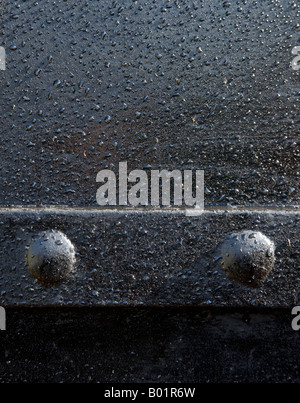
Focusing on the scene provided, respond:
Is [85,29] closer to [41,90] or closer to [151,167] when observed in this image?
[41,90]

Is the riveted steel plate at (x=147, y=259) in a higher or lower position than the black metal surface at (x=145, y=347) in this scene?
higher

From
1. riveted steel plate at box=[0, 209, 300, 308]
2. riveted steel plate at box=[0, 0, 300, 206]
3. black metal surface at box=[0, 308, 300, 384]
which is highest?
riveted steel plate at box=[0, 0, 300, 206]

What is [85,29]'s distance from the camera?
57 centimetres

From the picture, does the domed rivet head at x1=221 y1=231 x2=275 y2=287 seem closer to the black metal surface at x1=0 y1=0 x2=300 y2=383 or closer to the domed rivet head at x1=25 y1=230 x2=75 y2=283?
the black metal surface at x1=0 y1=0 x2=300 y2=383

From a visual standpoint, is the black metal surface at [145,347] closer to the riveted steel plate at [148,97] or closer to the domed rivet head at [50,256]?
the domed rivet head at [50,256]

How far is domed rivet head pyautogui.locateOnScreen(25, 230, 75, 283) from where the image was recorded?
0.49m

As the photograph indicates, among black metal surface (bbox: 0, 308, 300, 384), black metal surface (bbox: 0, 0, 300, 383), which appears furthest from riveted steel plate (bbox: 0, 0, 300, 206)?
black metal surface (bbox: 0, 308, 300, 384)

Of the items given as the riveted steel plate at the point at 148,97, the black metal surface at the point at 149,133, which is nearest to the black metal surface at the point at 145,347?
the black metal surface at the point at 149,133

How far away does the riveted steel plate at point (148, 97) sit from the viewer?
0.55 meters

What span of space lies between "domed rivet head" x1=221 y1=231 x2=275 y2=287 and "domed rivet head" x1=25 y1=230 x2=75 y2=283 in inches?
9.7

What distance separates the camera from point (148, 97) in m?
0.56
